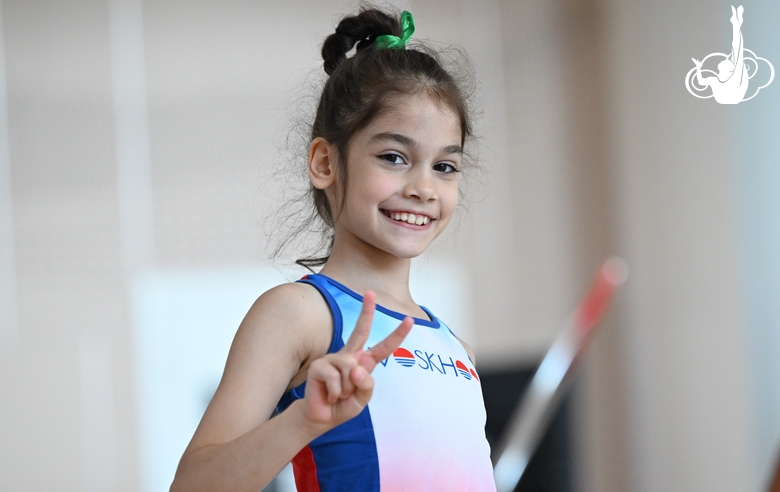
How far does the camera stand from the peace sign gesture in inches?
25.9

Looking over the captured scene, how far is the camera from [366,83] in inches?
41.1

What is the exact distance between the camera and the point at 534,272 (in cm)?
296

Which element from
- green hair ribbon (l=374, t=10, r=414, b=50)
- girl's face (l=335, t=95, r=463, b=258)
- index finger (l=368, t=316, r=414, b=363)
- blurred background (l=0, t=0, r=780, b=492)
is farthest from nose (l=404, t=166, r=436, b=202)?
blurred background (l=0, t=0, r=780, b=492)

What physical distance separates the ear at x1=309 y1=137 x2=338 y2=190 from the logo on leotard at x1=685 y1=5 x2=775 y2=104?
1.26 meters

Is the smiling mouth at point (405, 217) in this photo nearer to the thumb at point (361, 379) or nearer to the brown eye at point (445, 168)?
the brown eye at point (445, 168)

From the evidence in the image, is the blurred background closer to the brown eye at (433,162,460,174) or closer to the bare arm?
the brown eye at (433,162,460,174)

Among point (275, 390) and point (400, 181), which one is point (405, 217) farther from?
point (275, 390)

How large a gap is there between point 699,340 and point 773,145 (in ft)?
1.90

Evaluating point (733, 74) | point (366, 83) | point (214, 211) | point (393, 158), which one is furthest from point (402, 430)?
point (214, 211)

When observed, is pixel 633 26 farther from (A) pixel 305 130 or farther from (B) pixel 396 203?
(B) pixel 396 203

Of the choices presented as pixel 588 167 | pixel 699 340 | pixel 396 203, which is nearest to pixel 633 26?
pixel 588 167

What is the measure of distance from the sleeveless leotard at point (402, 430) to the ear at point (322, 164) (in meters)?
0.13

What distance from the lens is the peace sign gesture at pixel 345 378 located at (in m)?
0.66

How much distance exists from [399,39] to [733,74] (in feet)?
4.04
